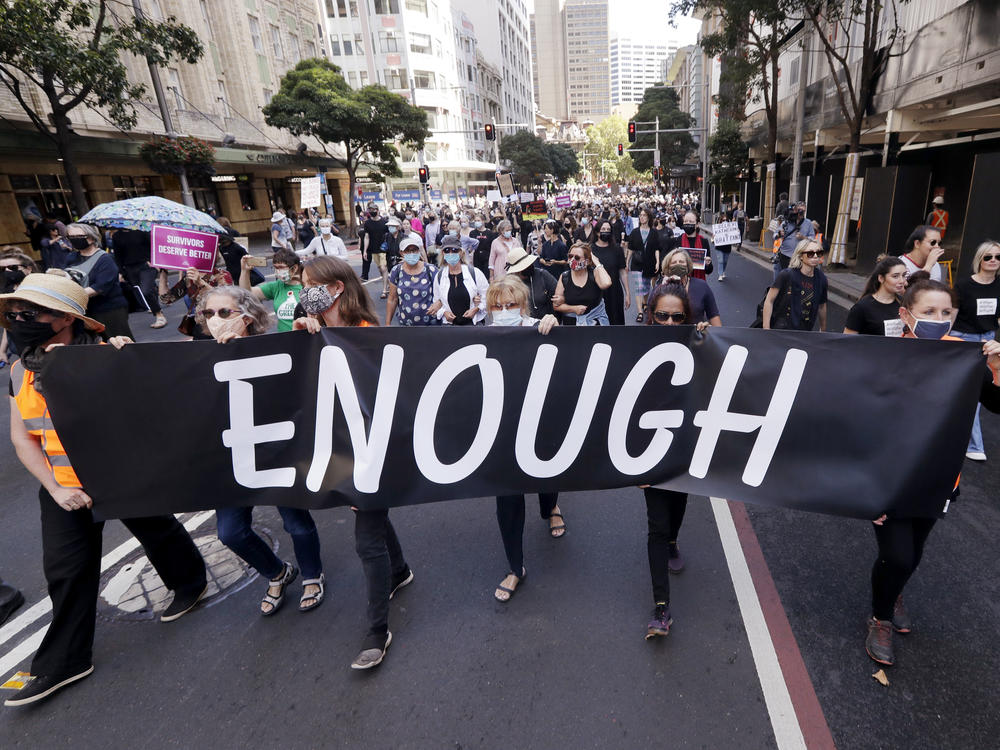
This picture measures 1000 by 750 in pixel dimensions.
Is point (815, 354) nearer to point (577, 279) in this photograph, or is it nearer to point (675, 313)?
point (675, 313)

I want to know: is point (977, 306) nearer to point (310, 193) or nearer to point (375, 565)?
point (375, 565)

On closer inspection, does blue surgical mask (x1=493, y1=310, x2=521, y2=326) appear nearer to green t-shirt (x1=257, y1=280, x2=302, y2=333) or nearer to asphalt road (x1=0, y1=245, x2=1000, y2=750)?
asphalt road (x1=0, y1=245, x2=1000, y2=750)

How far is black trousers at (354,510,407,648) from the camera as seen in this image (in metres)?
2.81

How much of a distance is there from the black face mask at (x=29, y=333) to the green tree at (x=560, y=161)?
76406mm

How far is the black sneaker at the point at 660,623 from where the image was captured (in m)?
2.86

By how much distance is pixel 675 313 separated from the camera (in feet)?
10.00

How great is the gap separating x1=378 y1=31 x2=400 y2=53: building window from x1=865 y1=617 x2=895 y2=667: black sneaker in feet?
219

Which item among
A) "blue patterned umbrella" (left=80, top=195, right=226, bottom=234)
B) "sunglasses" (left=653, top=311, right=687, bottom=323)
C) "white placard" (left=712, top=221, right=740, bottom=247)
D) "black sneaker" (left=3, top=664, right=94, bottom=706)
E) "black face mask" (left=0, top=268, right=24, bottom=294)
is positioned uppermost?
"blue patterned umbrella" (left=80, top=195, right=226, bottom=234)

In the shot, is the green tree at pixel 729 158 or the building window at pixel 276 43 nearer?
the green tree at pixel 729 158

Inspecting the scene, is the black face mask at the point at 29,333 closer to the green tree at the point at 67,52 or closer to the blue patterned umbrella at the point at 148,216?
the blue patterned umbrella at the point at 148,216

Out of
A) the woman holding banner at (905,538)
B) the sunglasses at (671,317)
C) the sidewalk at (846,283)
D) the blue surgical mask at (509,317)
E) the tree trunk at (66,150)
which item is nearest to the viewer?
the woman holding banner at (905,538)

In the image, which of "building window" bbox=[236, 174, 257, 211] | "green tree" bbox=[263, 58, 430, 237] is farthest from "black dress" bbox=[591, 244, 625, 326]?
"building window" bbox=[236, 174, 257, 211]

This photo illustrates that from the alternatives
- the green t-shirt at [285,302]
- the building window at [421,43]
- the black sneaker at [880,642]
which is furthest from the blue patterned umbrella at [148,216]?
the building window at [421,43]

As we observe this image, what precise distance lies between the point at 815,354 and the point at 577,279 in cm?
361
